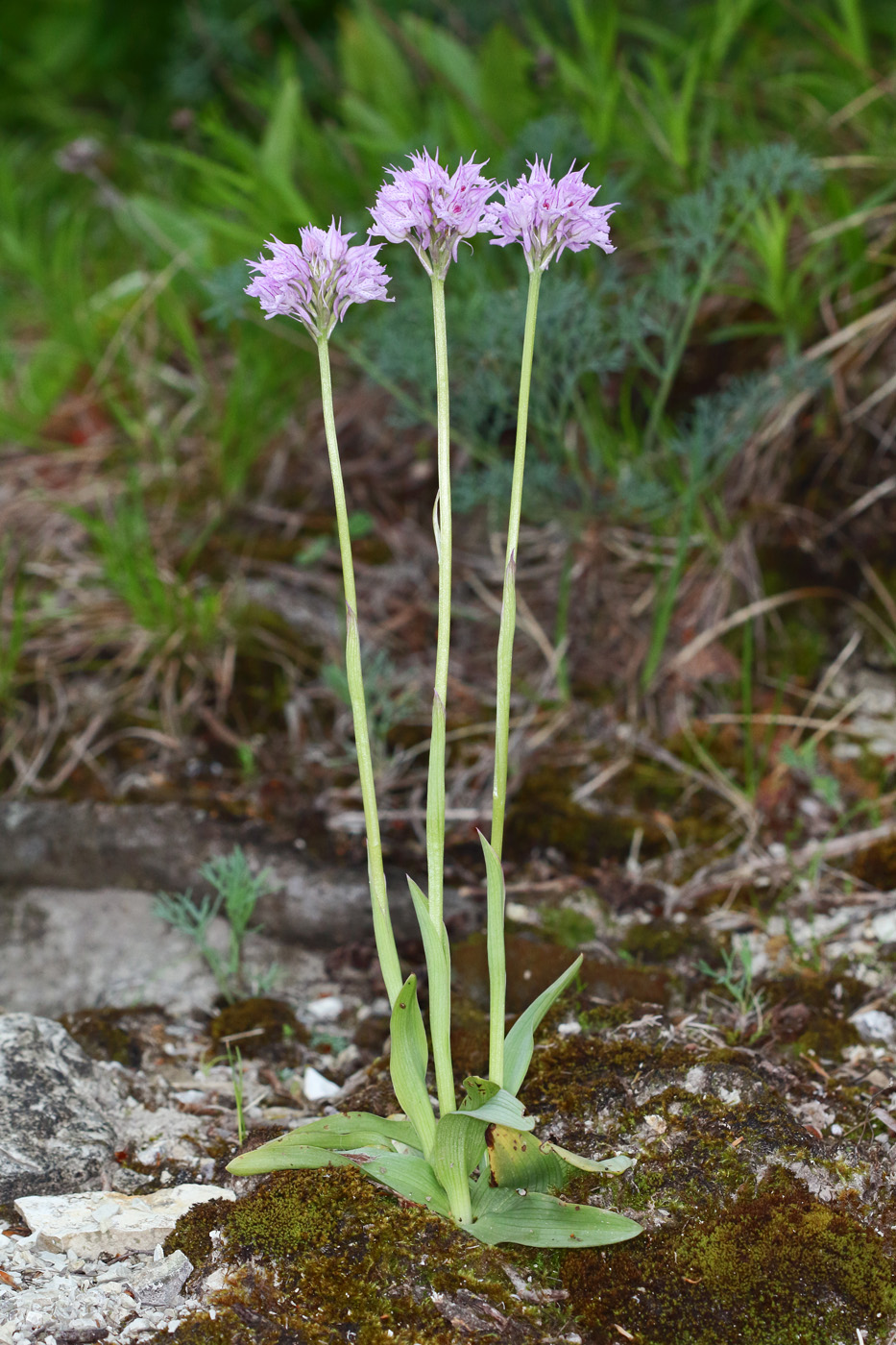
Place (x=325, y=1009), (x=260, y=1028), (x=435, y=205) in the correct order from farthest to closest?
(x=325, y=1009), (x=260, y=1028), (x=435, y=205)

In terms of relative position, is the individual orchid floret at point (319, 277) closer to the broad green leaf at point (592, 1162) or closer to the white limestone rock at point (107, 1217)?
the broad green leaf at point (592, 1162)

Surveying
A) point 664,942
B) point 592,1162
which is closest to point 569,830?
point 664,942

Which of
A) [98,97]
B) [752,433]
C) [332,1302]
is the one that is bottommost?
[332,1302]

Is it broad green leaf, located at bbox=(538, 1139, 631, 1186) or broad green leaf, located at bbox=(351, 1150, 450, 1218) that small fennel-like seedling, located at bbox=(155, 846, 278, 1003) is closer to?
broad green leaf, located at bbox=(351, 1150, 450, 1218)

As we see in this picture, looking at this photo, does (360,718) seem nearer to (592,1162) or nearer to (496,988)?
(496,988)

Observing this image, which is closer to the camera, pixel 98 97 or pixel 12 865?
pixel 12 865

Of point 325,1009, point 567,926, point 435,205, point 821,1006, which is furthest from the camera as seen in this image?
point 567,926

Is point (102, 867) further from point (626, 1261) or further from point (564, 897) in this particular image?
point (626, 1261)

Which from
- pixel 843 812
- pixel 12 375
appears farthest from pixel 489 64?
pixel 843 812

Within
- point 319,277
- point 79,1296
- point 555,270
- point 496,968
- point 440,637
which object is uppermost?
point 555,270
